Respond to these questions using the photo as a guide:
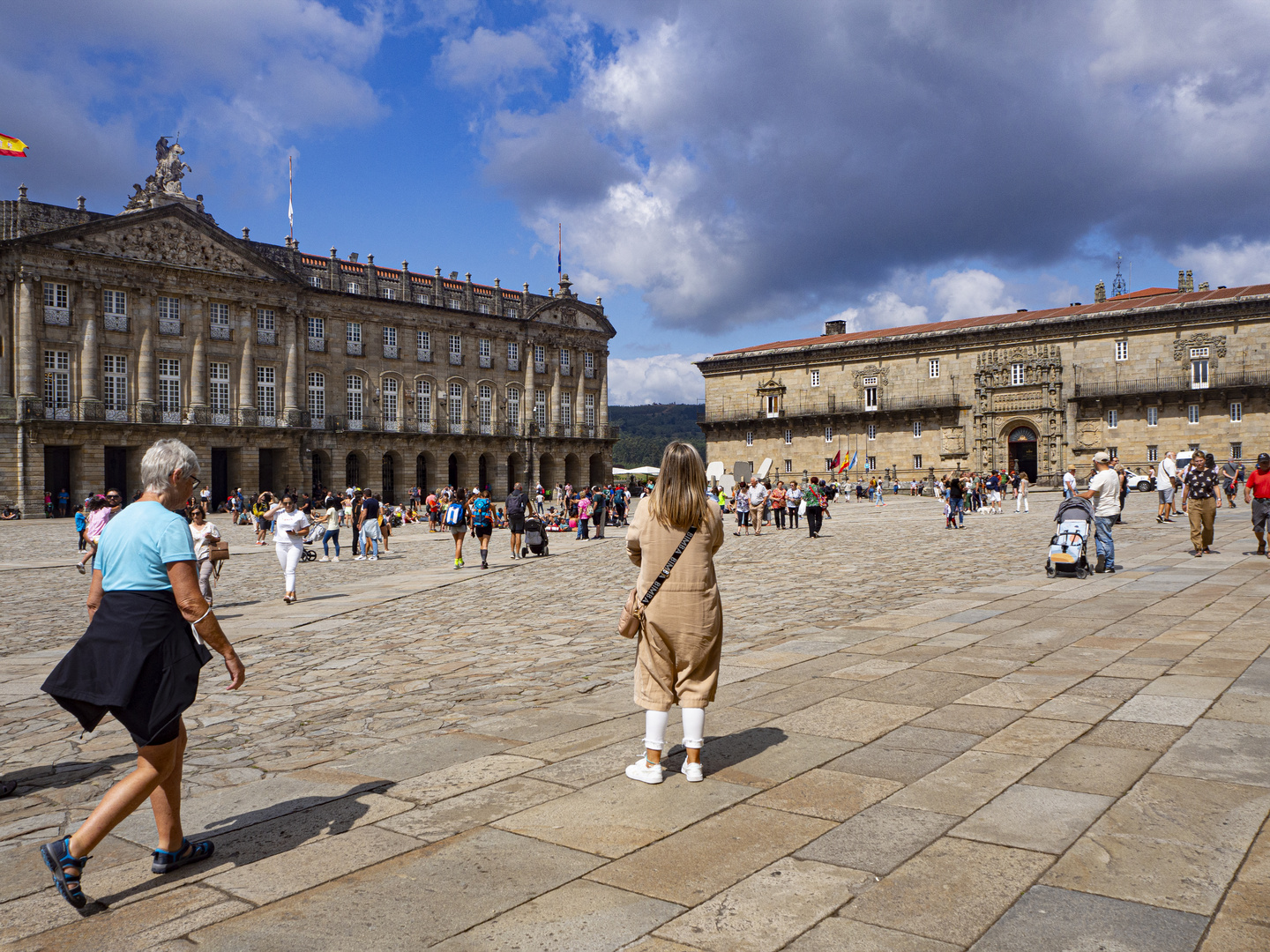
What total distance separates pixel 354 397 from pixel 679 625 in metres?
48.6

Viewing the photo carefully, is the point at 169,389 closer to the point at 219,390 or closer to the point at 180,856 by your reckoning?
the point at 219,390

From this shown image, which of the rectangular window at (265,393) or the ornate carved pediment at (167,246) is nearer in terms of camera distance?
the ornate carved pediment at (167,246)

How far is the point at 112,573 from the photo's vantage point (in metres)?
3.27

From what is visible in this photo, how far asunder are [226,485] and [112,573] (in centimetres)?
4623

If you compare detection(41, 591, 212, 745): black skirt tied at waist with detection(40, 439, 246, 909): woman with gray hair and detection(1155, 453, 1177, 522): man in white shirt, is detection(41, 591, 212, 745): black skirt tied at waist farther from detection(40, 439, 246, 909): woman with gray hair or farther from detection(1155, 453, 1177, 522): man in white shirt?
detection(1155, 453, 1177, 522): man in white shirt

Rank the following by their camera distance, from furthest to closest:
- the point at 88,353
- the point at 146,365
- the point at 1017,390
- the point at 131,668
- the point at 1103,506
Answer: the point at 1017,390, the point at 146,365, the point at 88,353, the point at 1103,506, the point at 131,668

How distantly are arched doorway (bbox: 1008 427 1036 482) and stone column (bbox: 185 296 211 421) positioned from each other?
135 ft

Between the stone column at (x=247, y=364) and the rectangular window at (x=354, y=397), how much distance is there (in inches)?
206

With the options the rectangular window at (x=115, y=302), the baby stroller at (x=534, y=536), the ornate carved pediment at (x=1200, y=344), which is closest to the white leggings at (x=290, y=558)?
the baby stroller at (x=534, y=536)

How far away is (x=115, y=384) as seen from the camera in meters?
41.7

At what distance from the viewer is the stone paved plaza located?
2.90 metres

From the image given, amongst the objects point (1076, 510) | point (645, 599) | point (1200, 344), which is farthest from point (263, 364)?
point (645, 599)

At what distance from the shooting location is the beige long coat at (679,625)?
422 centimetres

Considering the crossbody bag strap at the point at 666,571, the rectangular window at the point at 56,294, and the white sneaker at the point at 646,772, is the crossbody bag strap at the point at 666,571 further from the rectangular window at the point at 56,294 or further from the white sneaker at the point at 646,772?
the rectangular window at the point at 56,294
